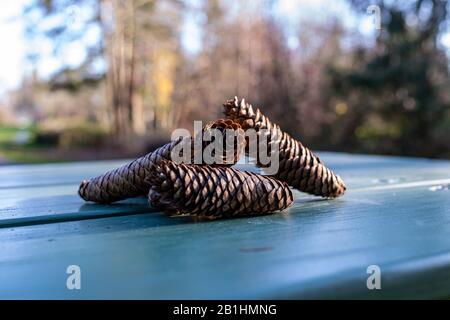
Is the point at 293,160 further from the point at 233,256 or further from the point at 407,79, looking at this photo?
the point at 407,79

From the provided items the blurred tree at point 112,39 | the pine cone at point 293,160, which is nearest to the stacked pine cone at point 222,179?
the pine cone at point 293,160

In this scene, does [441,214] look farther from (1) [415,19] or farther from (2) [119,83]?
(2) [119,83]

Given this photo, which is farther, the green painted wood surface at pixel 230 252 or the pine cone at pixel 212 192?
the pine cone at pixel 212 192

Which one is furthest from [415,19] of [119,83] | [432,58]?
[119,83]

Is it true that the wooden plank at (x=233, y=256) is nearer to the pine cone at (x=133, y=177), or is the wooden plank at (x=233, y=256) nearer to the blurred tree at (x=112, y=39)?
the pine cone at (x=133, y=177)

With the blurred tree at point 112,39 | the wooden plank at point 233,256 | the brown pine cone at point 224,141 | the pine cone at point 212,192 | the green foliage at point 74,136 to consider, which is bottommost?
the wooden plank at point 233,256
